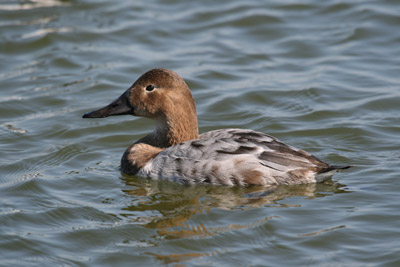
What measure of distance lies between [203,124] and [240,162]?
2.39 metres

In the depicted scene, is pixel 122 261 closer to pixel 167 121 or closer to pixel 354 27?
pixel 167 121

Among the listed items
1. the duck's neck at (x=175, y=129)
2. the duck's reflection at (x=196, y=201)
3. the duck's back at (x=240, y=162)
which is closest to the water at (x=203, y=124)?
Answer: the duck's reflection at (x=196, y=201)

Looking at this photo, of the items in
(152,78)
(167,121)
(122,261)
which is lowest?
(122,261)

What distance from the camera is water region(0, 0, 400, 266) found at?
21.1ft

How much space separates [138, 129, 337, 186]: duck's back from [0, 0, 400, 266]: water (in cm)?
15

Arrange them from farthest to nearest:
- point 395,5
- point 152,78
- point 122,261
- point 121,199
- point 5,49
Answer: point 395,5
point 5,49
point 152,78
point 121,199
point 122,261

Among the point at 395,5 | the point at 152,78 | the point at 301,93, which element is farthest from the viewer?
the point at 395,5

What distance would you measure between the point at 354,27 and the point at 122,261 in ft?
27.4

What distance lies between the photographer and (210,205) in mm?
7188

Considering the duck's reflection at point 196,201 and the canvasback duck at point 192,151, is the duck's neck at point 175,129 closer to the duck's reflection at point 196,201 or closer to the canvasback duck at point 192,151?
the canvasback duck at point 192,151

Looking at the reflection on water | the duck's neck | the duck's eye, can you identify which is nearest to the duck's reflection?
the reflection on water

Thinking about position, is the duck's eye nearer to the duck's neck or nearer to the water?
the duck's neck

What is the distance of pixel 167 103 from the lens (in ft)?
27.2

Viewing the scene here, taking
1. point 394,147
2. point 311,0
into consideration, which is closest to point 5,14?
point 311,0
